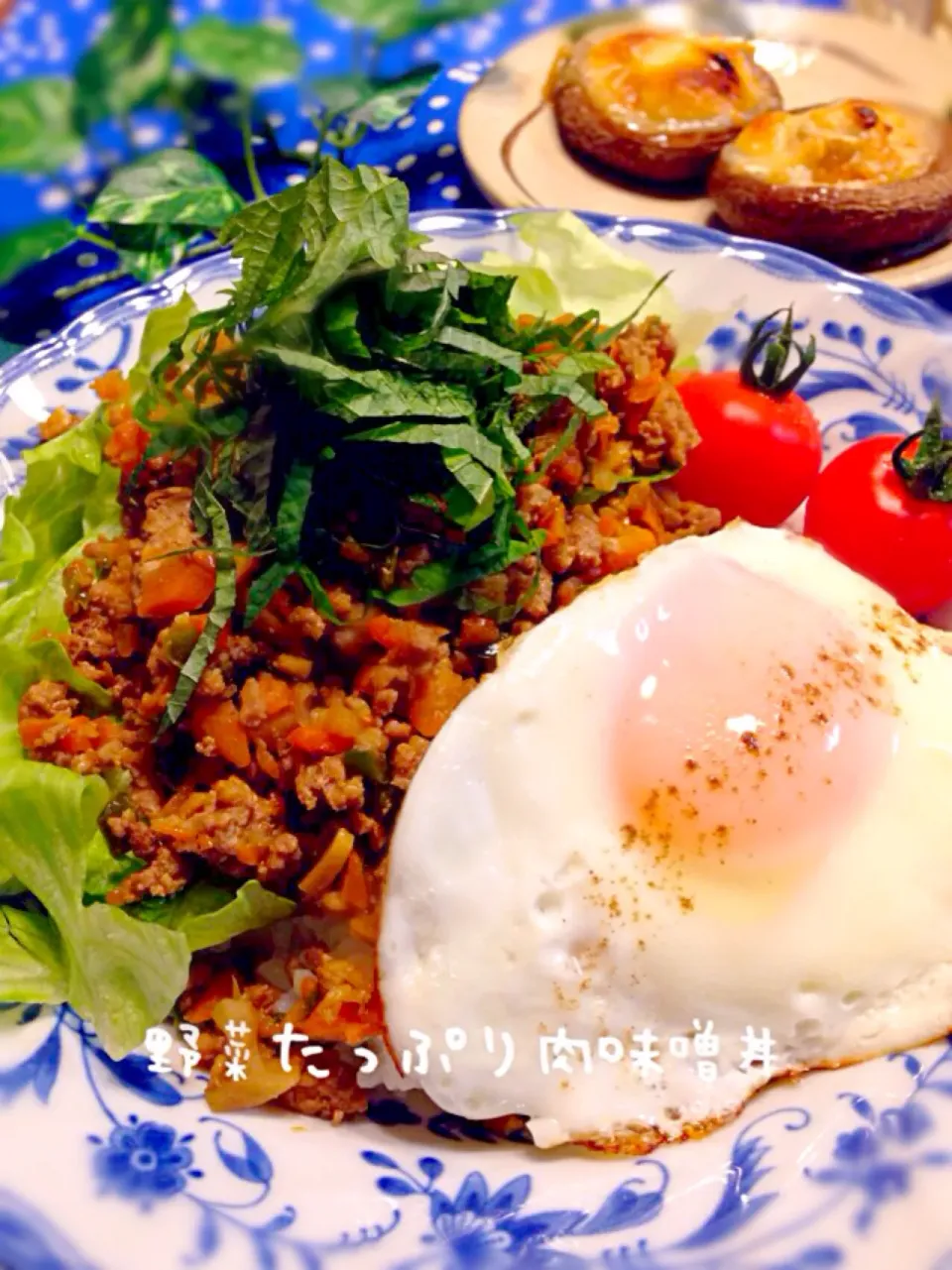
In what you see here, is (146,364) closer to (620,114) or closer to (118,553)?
(118,553)

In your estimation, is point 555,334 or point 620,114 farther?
point 620,114

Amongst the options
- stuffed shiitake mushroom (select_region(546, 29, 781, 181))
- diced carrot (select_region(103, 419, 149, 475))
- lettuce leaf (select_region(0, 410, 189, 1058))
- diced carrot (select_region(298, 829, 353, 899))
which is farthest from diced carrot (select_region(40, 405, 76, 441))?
stuffed shiitake mushroom (select_region(546, 29, 781, 181))

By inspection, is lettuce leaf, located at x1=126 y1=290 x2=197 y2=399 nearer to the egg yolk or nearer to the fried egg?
the fried egg

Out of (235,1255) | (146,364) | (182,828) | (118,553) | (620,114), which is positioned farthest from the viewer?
(620,114)

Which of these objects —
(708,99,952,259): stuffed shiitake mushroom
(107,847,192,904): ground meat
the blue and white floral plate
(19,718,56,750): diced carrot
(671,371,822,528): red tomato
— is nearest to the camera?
the blue and white floral plate

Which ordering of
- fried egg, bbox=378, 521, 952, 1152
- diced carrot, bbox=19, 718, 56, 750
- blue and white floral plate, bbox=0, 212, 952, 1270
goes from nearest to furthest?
blue and white floral plate, bbox=0, 212, 952, 1270, fried egg, bbox=378, 521, 952, 1152, diced carrot, bbox=19, 718, 56, 750

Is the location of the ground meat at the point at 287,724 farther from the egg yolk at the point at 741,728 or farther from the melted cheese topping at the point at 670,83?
the melted cheese topping at the point at 670,83

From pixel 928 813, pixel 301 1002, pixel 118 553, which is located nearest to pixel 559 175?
pixel 118 553
